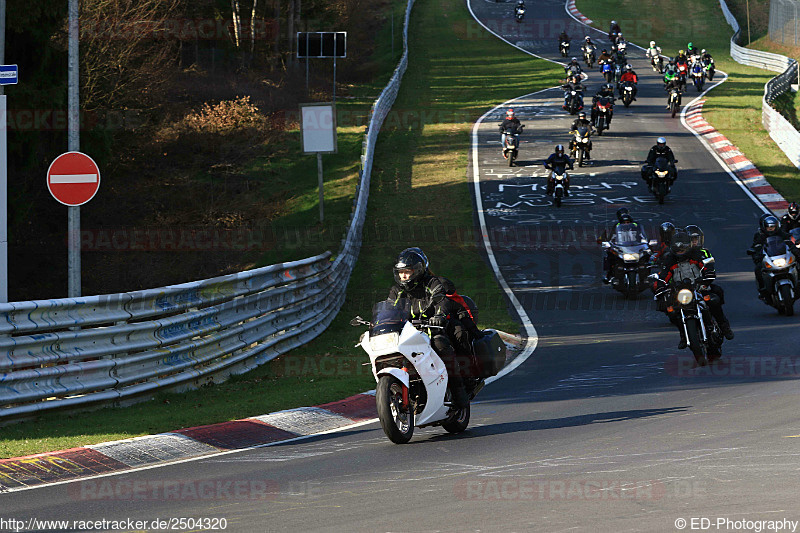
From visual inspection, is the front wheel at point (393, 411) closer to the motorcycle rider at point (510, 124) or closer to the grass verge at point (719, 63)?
the grass verge at point (719, 63)

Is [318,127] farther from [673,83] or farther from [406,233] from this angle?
[673,83]

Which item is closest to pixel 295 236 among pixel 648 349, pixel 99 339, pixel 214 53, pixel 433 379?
pixel 648 349

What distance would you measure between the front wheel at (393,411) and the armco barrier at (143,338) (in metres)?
3.46

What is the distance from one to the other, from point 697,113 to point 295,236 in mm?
24951

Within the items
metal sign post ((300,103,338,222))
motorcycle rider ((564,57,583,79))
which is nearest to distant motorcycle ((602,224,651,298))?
metal sign post ((300,103,338,222))

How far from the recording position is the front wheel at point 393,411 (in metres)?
8.40

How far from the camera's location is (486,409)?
10656 mm

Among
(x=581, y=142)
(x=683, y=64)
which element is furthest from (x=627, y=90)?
(x=581, y=142)

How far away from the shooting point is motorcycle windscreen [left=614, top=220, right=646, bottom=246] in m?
20.1

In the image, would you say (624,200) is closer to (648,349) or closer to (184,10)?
(648,349)

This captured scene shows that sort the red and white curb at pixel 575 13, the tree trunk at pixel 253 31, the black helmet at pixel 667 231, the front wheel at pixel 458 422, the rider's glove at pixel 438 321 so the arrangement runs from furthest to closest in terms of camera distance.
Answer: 1. the red and white curb at pixel 575 13
2. the tree trunk at pixel 253 31
3. the black helmet at pixel 667 231
4. the front wheel at pixel 458 422
5. the rider's glove at pixel 438 321

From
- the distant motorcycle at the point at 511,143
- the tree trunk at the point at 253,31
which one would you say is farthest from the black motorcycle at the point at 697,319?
the tree trunk at the point at 253,31

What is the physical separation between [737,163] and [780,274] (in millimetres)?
20816

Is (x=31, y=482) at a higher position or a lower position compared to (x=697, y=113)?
lower
